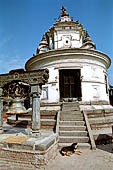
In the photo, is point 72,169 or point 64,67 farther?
point 64,67

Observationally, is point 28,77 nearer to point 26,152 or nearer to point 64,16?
point 26,152

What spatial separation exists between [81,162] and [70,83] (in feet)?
27.1

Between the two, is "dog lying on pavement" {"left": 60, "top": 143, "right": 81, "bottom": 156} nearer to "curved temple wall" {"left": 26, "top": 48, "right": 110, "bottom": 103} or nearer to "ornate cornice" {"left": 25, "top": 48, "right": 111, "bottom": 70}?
"curved temple wall" {"left": 26, "top": 48, "right": 110, "bottom": 103}

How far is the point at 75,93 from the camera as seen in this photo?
12.4m

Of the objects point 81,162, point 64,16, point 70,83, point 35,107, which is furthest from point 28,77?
point 64,16

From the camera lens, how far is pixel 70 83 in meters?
12.5

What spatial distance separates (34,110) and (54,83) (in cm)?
644

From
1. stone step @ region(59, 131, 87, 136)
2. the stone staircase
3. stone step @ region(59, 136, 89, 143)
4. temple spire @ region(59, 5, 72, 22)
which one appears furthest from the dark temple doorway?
temple spire @ region(59, 5, 72, 22)

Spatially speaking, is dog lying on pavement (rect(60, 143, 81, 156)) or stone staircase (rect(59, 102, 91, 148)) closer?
dog lying on pavement (rect(60, 143, 81, 156))

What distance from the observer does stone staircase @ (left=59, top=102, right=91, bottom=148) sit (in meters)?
6.70

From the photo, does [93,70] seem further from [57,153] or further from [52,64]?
[57,153]

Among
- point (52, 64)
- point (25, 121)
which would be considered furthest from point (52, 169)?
point (52, 64)

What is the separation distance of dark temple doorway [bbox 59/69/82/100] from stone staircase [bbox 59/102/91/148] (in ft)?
7.54

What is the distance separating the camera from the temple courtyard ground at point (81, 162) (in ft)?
14.8
